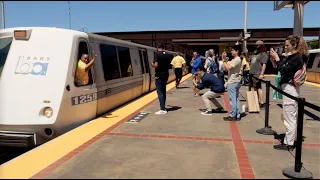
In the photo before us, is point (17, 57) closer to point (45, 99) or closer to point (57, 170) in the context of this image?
point (45, 99)

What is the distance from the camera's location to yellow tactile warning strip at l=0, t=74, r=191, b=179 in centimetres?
372

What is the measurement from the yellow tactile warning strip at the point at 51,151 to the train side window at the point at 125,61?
259 cm

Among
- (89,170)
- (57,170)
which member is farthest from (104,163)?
(57,170)

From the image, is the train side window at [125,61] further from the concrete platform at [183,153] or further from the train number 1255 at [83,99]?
Result: the concrete platform at [183,153]

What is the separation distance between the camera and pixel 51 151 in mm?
4477

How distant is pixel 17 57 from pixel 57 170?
2.80 m

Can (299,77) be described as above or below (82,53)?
below

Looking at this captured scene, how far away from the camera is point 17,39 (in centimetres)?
564

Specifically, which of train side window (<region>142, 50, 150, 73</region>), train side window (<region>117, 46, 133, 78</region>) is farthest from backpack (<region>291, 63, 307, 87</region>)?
train side window (<region>142, 50, 150, 73</region>)

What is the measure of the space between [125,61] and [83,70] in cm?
346

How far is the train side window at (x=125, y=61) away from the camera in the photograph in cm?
905

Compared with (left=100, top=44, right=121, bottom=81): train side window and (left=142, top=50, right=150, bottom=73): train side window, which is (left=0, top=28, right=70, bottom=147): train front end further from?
(left=142, top=50, right=150, bottom=73): train side window

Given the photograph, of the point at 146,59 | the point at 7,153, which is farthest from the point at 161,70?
the point at 146,59

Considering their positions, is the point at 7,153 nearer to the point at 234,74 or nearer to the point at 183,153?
the point at 183,153
